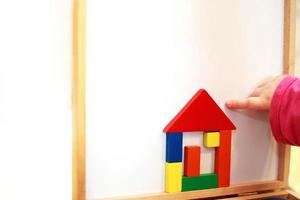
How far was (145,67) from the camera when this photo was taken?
0.50 metres

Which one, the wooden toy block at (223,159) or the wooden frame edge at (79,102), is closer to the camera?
the wooden frame edge at (79,102)

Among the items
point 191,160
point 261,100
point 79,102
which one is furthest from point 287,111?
point 79,102

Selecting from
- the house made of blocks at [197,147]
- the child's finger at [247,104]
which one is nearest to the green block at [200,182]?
the house made of blocks at [197,147]

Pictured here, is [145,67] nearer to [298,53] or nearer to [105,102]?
[105,102]

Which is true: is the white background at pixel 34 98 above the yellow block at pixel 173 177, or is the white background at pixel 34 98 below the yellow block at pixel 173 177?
above

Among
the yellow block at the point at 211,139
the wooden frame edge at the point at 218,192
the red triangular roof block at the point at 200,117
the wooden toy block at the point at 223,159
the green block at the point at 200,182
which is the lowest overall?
the wooden frame edge at the point at 218,192

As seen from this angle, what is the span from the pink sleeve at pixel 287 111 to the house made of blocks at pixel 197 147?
2.9 inches

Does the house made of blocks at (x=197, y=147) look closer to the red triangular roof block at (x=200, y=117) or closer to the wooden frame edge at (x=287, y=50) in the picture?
the red triangular roof block at (x=200, y=117)

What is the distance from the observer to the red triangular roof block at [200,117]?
0.52 m

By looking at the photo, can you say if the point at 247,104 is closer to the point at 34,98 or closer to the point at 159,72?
the point at 159,72

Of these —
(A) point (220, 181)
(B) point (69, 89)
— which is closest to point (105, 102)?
(B) point (69, 89)

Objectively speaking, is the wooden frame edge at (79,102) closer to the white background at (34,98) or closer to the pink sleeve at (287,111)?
the white background at (34,98)

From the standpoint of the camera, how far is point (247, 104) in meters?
0.57

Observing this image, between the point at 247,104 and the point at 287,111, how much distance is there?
71 mm
